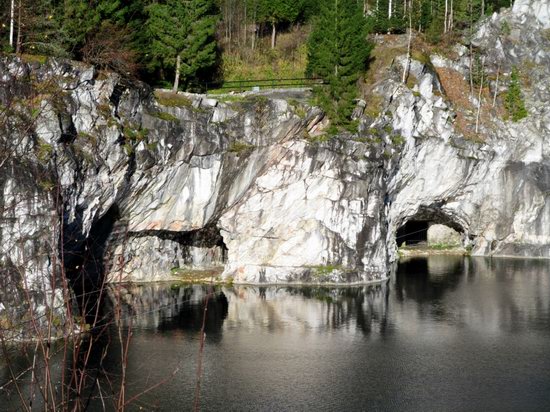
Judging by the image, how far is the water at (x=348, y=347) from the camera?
23719 mm

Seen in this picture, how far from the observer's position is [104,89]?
Answer: 120 feet

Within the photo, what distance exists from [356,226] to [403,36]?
17.5 meters

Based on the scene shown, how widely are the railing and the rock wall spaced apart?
4056 millimetres

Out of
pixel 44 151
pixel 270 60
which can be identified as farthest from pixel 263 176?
pixel 270 60

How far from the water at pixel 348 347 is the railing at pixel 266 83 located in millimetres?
14447

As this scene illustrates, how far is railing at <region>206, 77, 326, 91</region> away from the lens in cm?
4903

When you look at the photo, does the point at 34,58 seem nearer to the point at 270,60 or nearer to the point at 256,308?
the point at 256,308

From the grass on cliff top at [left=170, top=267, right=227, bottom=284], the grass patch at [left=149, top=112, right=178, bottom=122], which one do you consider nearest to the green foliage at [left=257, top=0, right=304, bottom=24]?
the grass patch at [left=149, top=112, right=178, bottom=122]

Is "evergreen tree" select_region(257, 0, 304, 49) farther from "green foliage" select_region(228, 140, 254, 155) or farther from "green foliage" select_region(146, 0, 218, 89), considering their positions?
"green foliage" select_region(228, 140, 254, 155)

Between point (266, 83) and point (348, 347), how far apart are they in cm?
2739

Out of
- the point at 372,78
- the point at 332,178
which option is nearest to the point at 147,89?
the point at 332,178

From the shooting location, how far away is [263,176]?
4341cm

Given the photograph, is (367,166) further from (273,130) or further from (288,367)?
(288,367)

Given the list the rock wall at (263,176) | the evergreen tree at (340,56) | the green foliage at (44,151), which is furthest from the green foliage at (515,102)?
the green foliage at (44,151)
